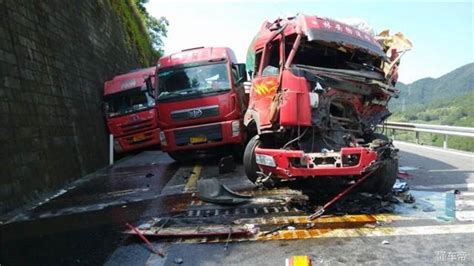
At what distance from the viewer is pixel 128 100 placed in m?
15.4

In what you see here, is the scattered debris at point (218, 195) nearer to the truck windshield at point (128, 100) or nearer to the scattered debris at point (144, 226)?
the scattered debris at point (144, 226)

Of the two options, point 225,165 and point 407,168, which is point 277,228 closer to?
point 225,165

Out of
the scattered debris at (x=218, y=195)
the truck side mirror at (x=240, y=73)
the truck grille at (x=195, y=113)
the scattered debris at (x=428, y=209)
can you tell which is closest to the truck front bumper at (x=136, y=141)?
the truck grille at (x=195, y=113)

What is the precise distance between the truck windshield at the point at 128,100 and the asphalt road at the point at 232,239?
7211 millimetres

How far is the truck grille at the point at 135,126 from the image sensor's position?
14836 millimetres

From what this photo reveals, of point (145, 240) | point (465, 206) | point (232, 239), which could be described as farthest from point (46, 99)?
point (465, 206)

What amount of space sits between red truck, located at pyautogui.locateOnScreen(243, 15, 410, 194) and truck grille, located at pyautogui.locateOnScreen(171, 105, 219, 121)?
12.3 ft

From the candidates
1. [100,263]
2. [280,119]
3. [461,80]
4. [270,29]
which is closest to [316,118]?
[280,119]

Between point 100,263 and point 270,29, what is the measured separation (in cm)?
424

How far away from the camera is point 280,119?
5.82m

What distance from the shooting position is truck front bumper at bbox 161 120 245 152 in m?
10.8

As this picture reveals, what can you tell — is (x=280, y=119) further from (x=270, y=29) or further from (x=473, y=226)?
(x=473, y=226)

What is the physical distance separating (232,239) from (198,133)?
6388 mm

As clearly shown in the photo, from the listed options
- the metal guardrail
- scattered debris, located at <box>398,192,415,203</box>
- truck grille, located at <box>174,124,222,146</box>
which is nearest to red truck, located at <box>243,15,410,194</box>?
scattered debris, located at <box>398,192,415,203</box>
